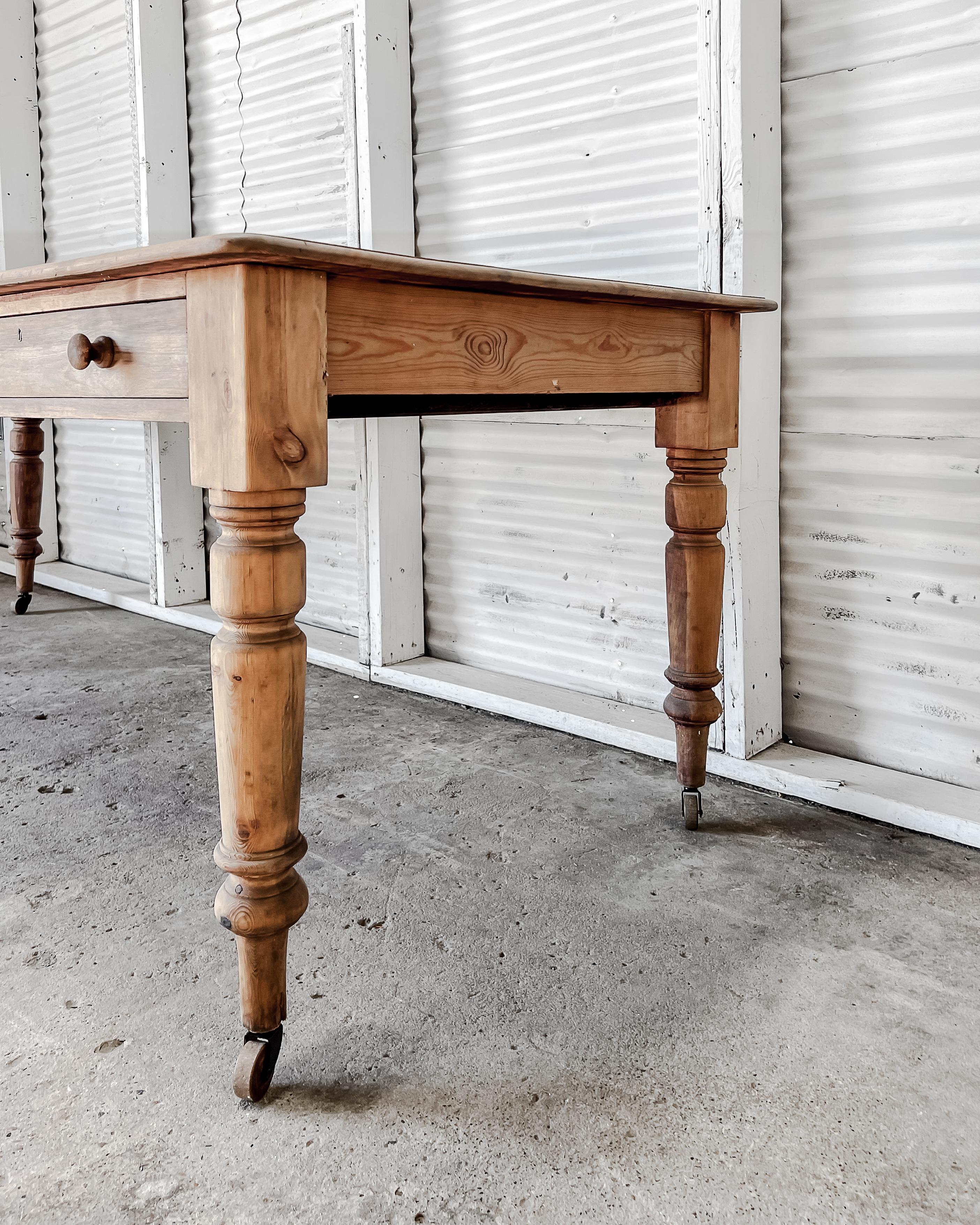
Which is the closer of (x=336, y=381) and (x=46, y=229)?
(x=336, y=381)

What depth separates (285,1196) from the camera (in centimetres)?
88

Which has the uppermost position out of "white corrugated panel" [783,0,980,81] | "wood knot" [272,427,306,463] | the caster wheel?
"white corrugated panel" [783,0,980,81]

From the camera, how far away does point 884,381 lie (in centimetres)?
169

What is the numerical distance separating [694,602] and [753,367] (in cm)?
44

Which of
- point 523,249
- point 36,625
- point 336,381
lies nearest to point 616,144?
point 523,249

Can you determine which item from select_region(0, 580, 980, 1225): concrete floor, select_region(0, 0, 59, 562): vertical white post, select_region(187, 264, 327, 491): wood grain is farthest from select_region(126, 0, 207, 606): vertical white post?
select_region(187, 264, 327, 491): wood grain

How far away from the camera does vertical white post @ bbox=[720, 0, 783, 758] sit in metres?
1.69

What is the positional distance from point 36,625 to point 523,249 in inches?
70.5

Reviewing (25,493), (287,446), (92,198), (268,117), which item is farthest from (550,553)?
(92,198)

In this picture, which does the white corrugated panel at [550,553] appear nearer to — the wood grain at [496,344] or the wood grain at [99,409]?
the wood grain at [496,344]

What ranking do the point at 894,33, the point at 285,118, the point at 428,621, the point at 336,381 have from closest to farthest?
the point at 336,381 < the point at 894,33 < the point at 428,621 < the point at 285,118

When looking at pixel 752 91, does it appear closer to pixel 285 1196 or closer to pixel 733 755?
pixel 733 755

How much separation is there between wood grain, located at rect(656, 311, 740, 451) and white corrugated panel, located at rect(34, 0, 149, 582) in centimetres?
223

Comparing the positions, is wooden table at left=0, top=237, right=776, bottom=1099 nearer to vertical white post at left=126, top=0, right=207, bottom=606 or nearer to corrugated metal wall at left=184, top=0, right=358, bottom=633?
corrugated metal wall at left=184, top=0, right=358, bottom=633
